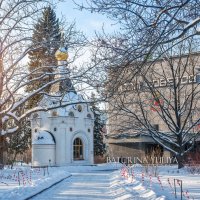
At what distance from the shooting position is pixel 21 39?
21516mm

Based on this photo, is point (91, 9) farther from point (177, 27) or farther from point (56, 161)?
point (56, 161)

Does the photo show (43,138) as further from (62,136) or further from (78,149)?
(78,149)

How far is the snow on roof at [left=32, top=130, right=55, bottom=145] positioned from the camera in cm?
4562

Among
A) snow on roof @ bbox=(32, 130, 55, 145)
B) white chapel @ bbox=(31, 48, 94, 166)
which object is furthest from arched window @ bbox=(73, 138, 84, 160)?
snow on roof @ bbox=(32, 130, 55, 145)

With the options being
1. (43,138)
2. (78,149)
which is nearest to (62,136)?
(43,138)

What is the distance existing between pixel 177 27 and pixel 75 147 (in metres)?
39.2

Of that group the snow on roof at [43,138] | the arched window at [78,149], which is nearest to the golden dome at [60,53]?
the snow on roof at [43,138]

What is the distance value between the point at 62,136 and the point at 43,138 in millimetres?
2242

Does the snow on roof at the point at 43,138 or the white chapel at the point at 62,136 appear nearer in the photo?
the snow on roof at the point at 43,138

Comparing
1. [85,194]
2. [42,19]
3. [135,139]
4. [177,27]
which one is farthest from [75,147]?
[177,27]

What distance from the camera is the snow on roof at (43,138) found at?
150ft

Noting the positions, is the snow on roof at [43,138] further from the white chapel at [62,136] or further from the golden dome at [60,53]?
the golden dome at [60,53]

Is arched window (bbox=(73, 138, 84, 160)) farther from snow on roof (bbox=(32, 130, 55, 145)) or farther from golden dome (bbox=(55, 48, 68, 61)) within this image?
golden dome (bbox=(55, 48, 68, 61))

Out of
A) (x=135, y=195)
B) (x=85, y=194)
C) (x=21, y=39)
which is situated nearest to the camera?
(x=135, y=195)
